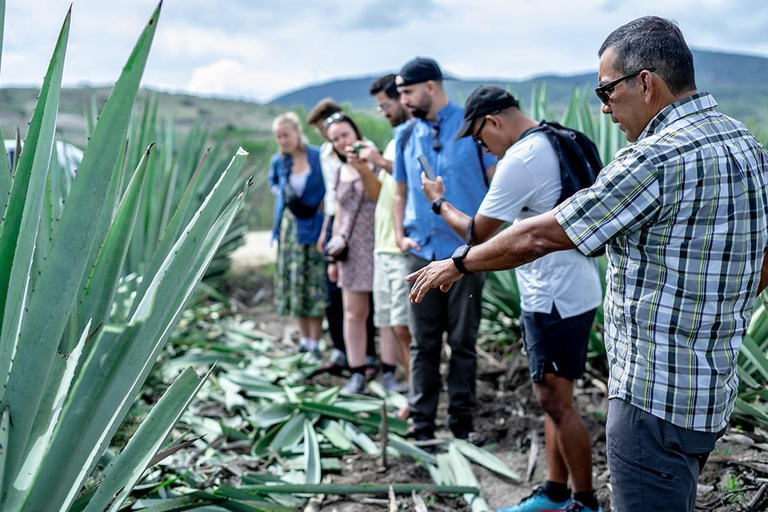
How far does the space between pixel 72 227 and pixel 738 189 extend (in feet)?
4.50

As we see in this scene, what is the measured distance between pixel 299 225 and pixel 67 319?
3.94 m

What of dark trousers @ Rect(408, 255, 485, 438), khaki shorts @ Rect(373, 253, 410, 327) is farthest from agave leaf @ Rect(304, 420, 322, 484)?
khaki shorts @ Rect(373, 253, 410, 327)

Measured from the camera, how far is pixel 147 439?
5.51 ft

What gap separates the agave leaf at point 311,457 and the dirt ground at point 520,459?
0.40ft

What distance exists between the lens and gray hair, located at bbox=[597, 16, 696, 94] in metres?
1.74

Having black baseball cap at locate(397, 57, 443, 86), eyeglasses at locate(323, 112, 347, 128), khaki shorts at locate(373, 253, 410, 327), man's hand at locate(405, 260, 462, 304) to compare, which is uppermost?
black baseball cap at locate(397, 57, 443, 86)

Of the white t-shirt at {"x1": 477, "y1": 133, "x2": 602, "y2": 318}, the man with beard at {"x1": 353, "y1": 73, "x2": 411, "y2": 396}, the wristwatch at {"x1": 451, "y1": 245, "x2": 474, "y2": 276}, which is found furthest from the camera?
the man with beard at {"x1": 353, "y1": 73, "x2": 411, "y2": 396}

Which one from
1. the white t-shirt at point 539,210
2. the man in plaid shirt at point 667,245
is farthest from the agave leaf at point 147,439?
the white t-shirt at point 539,210

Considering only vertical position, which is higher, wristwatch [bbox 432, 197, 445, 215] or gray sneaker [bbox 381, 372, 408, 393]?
wristwatch [bbox 432, 197, 445, 215]

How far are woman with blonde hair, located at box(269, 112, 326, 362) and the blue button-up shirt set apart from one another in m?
1.46

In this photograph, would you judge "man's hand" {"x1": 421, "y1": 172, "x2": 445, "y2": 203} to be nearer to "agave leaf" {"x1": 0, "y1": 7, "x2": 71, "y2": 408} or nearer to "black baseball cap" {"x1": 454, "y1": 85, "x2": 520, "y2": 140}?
"black baseball cap" {"x1": 454, "y1": 85, "x2": 520, "y2": 140}

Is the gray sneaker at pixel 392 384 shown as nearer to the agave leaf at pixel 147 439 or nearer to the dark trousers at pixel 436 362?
the dark trousers at pixel 436 362

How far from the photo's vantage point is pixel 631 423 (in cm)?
182

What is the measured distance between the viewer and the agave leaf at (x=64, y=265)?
138 centimetres
